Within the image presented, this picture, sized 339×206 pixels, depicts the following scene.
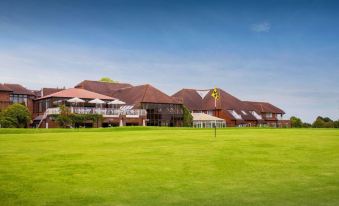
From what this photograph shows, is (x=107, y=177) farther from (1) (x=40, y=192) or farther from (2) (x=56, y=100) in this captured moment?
(2) (x=56, y=100)

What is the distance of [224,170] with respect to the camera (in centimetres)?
1143

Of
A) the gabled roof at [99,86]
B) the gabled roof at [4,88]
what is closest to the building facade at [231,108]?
the gabled roof at [99,86]

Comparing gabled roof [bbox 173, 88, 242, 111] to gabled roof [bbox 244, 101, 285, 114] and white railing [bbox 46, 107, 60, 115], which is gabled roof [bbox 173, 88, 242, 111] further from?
white railing [bbox 46, 107, 60, 115]

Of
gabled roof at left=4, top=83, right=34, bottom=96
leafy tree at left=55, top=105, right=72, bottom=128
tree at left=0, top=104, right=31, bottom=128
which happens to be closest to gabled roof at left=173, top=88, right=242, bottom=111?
gabled roof at left=4, top=83, right=34, bottom=96

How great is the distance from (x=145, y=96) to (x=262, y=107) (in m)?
41.9

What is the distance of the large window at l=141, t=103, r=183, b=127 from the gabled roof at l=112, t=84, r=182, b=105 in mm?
853

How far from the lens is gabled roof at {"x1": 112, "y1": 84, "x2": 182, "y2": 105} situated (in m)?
80.1

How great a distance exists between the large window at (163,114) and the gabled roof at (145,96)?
853 mm

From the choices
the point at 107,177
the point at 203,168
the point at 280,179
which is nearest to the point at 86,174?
the point at 107,177

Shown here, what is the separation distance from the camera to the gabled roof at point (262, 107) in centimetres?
10656

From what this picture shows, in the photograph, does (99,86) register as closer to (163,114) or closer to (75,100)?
(163,114)

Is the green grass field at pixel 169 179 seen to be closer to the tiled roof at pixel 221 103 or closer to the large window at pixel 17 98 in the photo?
the large window at pixel 17 98

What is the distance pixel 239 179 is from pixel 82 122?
60.6 metres

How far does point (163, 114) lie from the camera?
8212cm
